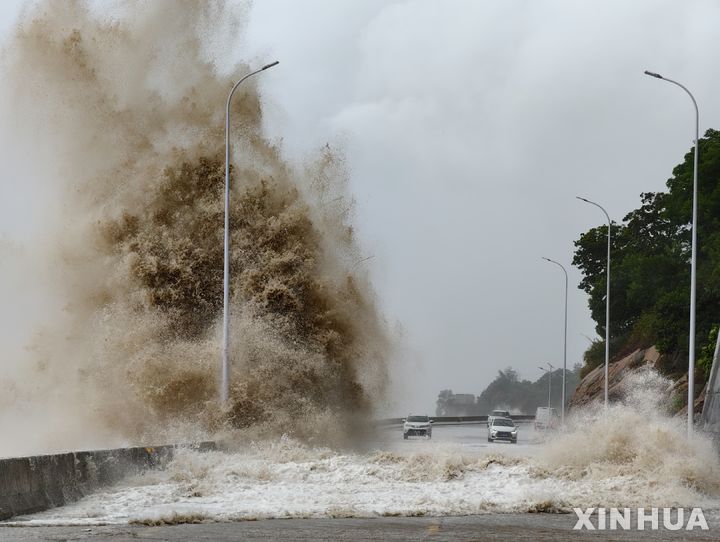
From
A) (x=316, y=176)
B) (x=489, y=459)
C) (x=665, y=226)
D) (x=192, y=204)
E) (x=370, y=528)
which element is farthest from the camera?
(x=665, y=226)

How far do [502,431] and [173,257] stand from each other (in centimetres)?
2639

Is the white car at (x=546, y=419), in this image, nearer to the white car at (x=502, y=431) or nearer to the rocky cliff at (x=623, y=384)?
Result: the rocky cliff at (x=623, y=384)

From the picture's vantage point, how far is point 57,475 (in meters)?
16.3

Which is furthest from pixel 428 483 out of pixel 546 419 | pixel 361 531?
→ pixel 546 419

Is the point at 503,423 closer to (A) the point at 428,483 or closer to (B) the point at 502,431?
(B) the point at 502,431

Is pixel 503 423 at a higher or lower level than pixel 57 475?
lower

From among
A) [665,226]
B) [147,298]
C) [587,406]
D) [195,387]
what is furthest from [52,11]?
[665,226]

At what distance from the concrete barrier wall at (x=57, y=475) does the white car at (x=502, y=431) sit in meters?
34.5

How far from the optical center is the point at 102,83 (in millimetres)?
33250

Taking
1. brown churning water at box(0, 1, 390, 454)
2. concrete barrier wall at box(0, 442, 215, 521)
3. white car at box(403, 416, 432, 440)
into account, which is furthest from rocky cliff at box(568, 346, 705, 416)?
concrete barrier wall at box(0, 442, 215, 521)

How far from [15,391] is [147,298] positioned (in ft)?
19.3

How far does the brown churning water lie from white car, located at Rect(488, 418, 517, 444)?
19503 millimetres

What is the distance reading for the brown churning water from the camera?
29234 mm

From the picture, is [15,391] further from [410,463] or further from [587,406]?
[587,406]
